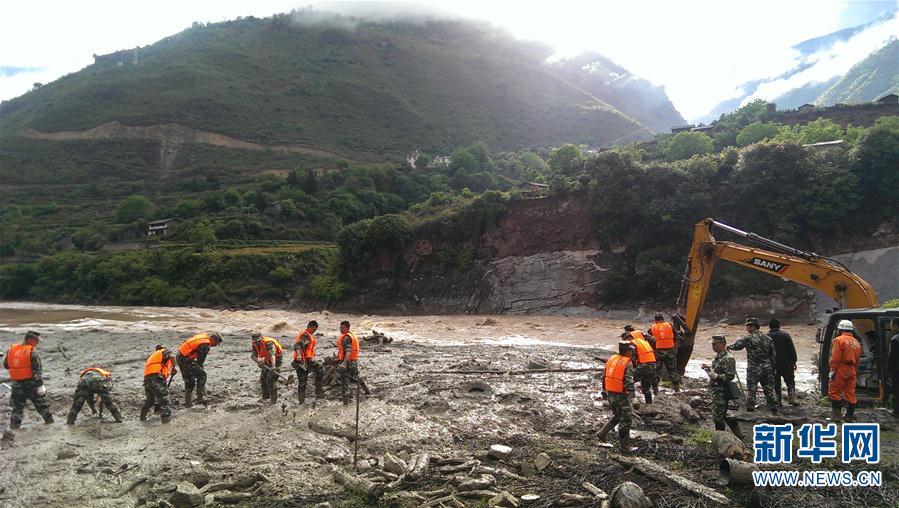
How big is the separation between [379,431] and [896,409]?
9285 mm

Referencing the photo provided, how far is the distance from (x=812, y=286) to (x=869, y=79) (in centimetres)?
16267

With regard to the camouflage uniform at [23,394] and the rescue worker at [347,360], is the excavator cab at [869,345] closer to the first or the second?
the rescue worker at [347,360]

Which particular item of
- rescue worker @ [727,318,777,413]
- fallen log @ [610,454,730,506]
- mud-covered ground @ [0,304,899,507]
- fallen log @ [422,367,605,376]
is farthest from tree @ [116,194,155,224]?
fallen log @ [610,454,730,506]

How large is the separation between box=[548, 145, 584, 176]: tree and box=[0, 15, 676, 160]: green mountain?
67.2 meters

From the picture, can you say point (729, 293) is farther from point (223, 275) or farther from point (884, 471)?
point (223, 275)

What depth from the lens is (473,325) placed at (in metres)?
30.6

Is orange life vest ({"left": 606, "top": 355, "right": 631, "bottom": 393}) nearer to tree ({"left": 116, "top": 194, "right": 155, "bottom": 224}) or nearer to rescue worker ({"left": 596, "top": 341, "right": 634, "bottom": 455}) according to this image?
rescue worker ({"left": 596, "top": 341, "right": 634, "bottom": 455})

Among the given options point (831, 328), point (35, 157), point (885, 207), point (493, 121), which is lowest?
point (831, 328)

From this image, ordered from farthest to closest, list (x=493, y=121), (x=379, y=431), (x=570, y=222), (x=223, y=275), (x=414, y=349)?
(x=493, y=121) < (x=223, y=275) < (x=570, y=222) < (x=414, y=349) < (x=379, y=431)

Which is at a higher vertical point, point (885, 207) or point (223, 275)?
point (885, 207)

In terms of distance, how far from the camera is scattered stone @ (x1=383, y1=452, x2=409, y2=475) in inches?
293

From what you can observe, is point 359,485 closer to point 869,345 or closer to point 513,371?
point 513,371

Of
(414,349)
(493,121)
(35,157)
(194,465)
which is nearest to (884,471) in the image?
(194,465)

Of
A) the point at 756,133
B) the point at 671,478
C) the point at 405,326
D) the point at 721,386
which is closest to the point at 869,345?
the point at 721,386
